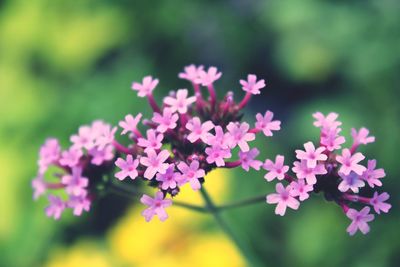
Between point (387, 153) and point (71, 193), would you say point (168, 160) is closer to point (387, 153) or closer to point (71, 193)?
point (71, 193)

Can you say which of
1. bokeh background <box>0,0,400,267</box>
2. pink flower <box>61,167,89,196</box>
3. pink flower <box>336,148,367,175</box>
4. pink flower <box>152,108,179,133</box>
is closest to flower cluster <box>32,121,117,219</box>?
pink flower <box>61,167,89,196</box>

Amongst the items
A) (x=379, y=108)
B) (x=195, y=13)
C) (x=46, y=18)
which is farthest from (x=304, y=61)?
(x=46, y=18)

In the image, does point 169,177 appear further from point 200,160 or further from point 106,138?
point 106,138

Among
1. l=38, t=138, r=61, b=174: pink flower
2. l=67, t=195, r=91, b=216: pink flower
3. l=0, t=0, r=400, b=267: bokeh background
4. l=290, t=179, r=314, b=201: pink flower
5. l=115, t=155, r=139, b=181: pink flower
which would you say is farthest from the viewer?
l=0, t=0, r=400, b=267: bokeh background

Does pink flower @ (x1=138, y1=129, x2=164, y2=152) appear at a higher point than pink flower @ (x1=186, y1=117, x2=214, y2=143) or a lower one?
lower

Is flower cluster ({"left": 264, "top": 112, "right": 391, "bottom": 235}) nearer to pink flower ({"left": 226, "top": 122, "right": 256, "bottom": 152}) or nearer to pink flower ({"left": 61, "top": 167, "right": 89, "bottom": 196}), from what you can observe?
pink flower ({"left": 226, "top": 122, "right": 256, "bottom": 152})

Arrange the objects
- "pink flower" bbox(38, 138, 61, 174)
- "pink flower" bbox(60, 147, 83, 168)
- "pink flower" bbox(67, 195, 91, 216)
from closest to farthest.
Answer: "pink flower" bbox(67, 195, 91, 216) → "pink flower" bbox(60, 147, 83, 168) → "pink flower" bbox(38, 138, 61, 174)

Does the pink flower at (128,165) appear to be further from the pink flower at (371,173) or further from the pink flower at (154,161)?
the pink flower at (371,173)
